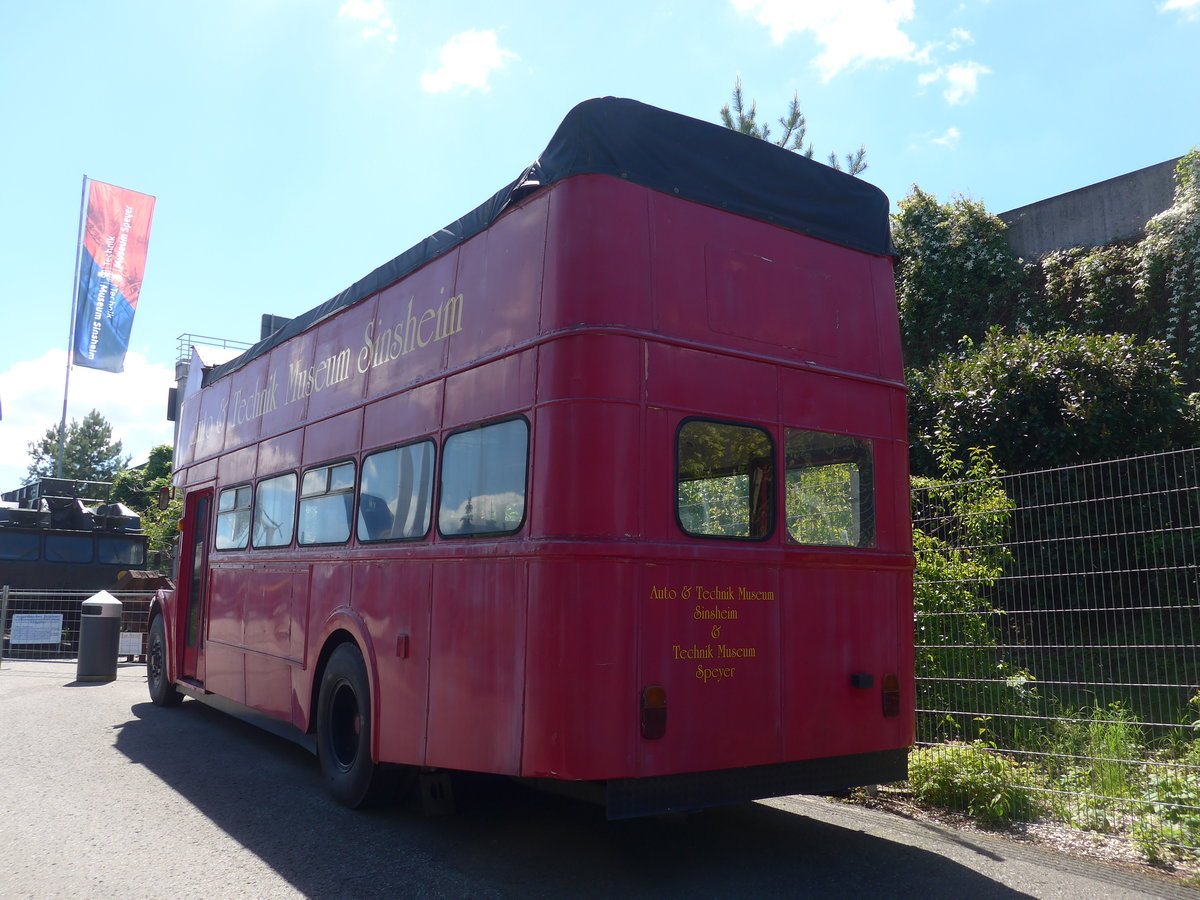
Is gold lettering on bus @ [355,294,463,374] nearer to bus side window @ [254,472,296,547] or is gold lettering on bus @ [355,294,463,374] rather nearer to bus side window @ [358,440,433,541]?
bus side window @ [358,440,433,541]

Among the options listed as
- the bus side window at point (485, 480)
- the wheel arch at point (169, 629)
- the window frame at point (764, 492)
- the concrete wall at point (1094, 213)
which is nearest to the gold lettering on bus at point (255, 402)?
the wheel arch at point (169, 629)

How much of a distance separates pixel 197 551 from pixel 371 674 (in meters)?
5.36

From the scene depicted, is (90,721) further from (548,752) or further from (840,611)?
(840,611)

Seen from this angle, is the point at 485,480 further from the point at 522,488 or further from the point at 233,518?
the point at 233,518

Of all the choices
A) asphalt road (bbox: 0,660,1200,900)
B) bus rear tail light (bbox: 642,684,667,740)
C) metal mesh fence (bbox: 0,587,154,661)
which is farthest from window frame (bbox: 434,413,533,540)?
metal mesh fence (bbox: 0,587,154,661)

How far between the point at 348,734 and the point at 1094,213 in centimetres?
1565

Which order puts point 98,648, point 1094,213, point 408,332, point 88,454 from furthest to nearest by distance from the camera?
1. point 88,454
2. point 1094,213
3. point 98,648
4. point 408,332

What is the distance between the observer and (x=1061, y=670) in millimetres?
6109

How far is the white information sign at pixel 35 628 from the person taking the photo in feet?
54.9

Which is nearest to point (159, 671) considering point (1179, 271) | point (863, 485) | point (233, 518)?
point (233, 518)

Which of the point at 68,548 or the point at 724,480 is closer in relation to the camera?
the point at 724,480

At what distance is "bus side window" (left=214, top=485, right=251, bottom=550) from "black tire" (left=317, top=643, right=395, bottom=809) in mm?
2525

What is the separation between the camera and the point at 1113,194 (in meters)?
16.4

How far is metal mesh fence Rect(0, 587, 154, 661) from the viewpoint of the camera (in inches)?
659
